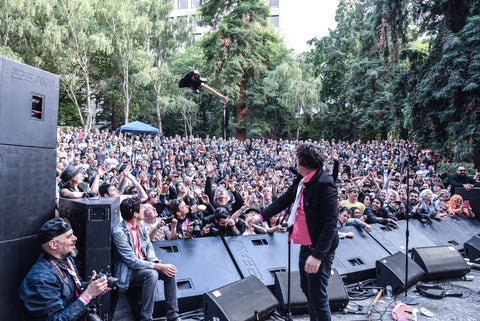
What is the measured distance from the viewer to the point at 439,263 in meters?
4.98

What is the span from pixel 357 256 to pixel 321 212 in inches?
107

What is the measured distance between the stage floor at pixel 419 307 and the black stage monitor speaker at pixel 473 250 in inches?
51.8

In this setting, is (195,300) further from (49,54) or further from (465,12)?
(49,54)

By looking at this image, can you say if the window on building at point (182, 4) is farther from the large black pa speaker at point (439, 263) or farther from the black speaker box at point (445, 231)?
the large black pa speaker at point (439, 263)

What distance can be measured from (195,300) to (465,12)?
47.9 ft

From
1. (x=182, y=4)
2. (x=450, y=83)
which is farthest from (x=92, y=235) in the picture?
(x=182, y=4)

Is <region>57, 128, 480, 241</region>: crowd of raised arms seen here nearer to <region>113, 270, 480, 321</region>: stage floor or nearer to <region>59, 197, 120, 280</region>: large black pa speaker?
<region>59, 197, 120, 280</region>: large black pa speaker

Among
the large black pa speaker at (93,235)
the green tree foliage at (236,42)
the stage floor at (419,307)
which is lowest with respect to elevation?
the stage floor at (419,307)

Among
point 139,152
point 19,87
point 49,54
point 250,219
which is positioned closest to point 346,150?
point 139,152

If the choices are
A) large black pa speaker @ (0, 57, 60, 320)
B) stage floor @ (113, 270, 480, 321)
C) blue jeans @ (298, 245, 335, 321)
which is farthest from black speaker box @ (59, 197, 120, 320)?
blue jeans @ (298, 245, 335, 321)

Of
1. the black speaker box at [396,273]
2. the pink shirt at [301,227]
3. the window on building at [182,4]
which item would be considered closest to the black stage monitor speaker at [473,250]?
the black speaker box at [396,273]

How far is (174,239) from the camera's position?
4.43 meters

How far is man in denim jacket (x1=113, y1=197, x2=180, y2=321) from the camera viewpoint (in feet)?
10.7

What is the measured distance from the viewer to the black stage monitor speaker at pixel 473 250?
577 centimetres
